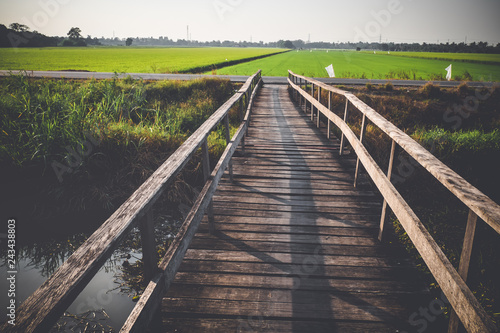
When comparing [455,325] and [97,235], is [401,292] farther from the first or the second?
[97,235]

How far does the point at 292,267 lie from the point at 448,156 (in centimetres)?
846

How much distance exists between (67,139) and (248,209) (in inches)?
180

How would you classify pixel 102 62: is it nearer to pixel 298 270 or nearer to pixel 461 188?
pixel 298 270

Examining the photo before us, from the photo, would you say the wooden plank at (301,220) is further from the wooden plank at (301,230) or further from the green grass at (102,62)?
the green grass at (102,62)

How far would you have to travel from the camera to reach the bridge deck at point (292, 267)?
83.5 inches

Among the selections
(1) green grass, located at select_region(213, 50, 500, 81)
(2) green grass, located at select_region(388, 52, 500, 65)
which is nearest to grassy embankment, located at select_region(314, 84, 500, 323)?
(1) green grass, located at select_region(213, 50, 500, 81)

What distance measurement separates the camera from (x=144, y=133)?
23.1 feet

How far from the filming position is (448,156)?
891 cm

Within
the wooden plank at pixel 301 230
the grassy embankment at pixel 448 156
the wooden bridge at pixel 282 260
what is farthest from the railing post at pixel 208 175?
the grassy embankment at pixel 448 156

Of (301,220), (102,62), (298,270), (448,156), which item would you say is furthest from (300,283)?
(102,62)

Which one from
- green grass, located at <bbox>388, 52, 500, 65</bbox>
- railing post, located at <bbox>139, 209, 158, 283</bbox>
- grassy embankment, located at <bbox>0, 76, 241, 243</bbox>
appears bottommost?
grassy embankment, located at <bbox>0, 76, 241, 243</bbox>

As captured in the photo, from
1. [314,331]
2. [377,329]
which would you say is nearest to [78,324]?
[314,331]

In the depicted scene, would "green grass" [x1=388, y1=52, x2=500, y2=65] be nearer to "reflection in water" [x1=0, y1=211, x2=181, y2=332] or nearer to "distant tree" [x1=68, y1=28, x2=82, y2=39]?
"reflection in water" [x1=0, y1=211, x2=181, y2=332]

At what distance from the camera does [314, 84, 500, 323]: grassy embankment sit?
15.8 ft
